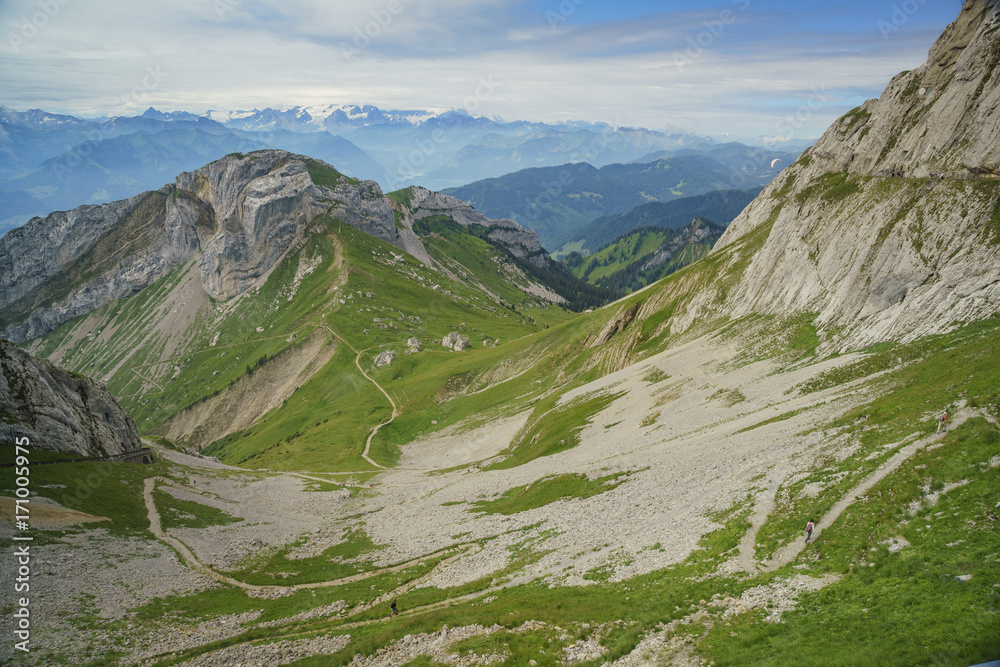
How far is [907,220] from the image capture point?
66.9 meters

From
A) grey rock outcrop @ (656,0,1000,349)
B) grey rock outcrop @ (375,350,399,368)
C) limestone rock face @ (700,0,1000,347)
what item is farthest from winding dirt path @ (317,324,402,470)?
limestone rock face @ (700,0,1000,347)

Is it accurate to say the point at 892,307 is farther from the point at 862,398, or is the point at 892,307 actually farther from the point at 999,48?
the point at 999,48

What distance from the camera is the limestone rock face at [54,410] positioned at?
67938 millimetres

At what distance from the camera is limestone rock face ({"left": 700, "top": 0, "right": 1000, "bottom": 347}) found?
56688 mm

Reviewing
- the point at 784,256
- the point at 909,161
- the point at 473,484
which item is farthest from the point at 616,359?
the point at 909,161

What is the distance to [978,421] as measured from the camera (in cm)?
3012

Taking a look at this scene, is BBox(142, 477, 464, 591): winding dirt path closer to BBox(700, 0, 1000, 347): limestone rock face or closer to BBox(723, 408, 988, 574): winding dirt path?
BBox(723, 408, 988, 574): winding dirt path

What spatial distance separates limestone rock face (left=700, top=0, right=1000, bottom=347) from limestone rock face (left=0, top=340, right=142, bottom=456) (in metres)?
110

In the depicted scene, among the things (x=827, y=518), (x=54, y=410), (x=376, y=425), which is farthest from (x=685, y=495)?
(x=376, y=425)

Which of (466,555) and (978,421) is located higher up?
(978,421)

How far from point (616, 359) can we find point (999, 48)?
3059 inches

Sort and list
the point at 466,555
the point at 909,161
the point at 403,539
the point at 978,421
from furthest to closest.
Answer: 1. the point at 909,161
2. the point at 403,539
3. the point at 466,555
4. the point at 978,421

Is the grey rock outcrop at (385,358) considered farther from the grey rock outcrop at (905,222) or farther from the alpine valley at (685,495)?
the grey rock outcrop at (905,222)

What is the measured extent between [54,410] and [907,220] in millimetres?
125835
